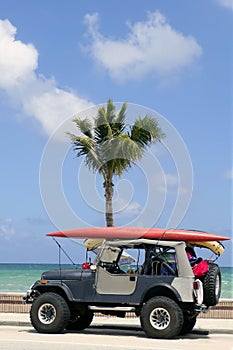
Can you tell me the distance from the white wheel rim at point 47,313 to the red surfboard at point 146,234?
171 centimetres

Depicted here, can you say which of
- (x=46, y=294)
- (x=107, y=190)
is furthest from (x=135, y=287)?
(x=107, y=190)

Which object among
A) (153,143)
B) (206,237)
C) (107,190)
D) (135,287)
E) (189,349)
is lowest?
(189,349)

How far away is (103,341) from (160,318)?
4.26 ft

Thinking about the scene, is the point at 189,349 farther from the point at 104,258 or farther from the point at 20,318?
the point at 20,318

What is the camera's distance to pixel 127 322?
748 inches

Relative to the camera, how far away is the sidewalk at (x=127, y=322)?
1744 cm

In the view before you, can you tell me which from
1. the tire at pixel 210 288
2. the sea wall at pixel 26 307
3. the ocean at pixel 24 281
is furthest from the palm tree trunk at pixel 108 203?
the ocean at pixel 24 281

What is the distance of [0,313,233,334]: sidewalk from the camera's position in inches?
687

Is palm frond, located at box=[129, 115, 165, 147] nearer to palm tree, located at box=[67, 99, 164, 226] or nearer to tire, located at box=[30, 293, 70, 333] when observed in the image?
palm tree, located at box=[67, 99, 164, 226]

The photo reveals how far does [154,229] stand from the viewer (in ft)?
55.8

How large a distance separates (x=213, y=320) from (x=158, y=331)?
4.30 m

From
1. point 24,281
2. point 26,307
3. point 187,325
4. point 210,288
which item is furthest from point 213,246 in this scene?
point 24,281

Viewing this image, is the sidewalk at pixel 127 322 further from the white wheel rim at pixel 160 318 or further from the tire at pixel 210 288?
the white wheel rim at pixel 160 318

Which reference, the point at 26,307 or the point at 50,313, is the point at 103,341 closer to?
the point at 50,313
